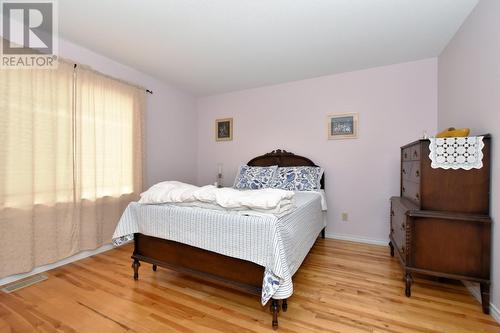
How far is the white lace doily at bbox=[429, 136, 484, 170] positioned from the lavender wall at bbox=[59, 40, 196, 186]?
3.43 meters

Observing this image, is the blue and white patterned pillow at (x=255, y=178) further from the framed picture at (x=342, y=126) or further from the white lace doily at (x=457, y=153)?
the white lace doily at (x=457, y=153)

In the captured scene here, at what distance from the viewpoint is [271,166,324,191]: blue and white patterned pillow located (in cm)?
325

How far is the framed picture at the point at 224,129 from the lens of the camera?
14.0 ft

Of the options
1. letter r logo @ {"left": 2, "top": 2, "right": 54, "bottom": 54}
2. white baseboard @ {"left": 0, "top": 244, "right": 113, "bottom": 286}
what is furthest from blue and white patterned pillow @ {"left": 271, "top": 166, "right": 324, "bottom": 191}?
letter r logo @ {"left": 2, "top": 2, "right": 54, "bottom": 54}

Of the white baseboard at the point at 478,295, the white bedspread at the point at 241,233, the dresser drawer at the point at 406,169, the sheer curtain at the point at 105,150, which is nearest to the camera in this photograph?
the white bedspread at the point at 241,233

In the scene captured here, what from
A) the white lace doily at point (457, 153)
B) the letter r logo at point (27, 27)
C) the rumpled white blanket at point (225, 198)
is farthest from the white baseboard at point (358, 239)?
the letter r logo at point (27, 27)

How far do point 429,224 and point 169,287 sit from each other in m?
2.28

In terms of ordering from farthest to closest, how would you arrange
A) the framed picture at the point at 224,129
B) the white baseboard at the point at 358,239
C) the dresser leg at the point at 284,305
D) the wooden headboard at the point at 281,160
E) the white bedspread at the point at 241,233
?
the framed picture at the point at 224,129
the wooden headboard at the point at 281,160
the white baseboard at the point at 358,239
the dresser leg at the point at 284,305
the white bedspread at the point at 241,233

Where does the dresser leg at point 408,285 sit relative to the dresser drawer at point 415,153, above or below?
below

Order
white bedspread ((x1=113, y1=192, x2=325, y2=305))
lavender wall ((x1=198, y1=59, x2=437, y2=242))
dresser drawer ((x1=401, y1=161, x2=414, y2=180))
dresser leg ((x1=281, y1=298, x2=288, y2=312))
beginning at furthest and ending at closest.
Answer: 1. lavender wall ((x1=198, y1=59, x2=437, y2=242))
2. dresser drawer ((x1=401, y1=161, x2=414, y2=180))
3. dresser leg ((x1=281, y1=298, x2=288, y2=312))
4. white bedspread ((x1=113, y1=192, x2=325, y2=305))

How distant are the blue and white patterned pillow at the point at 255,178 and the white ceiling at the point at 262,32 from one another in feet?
4.78

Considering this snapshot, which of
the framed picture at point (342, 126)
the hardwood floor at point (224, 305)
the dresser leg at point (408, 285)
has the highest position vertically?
the framed picture at point (342, 126)

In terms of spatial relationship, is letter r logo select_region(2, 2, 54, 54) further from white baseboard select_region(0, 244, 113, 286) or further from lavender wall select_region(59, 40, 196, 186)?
white baseboard select_region(0, 244, 113, 286)

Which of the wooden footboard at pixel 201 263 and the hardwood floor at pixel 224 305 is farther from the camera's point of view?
the wooden footboard at pixel 201 263
